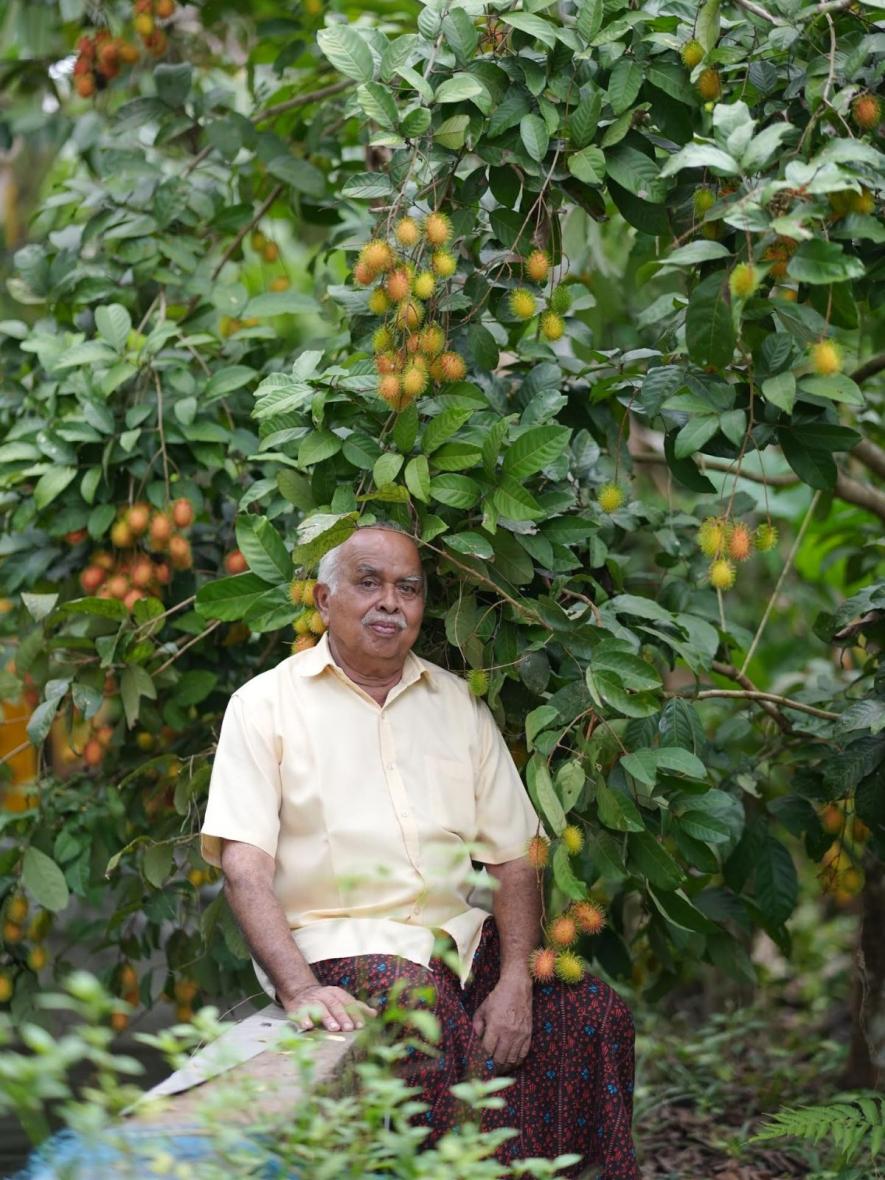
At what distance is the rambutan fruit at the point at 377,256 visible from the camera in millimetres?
2672

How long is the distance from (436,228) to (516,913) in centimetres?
122

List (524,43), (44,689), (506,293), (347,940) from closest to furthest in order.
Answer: (347,940), (524,43), (506,293), (44,689)

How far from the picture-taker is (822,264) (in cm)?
226

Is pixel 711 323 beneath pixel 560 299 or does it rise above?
beneath

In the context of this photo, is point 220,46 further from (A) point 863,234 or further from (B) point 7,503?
(A) point 863,234

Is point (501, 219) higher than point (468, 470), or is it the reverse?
point (501, 219)

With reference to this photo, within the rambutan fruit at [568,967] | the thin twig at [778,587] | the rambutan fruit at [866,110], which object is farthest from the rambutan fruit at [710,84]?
the rambutan fruit at [568,967]

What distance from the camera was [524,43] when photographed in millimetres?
2809

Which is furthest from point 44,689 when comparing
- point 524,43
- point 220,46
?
point 220,46

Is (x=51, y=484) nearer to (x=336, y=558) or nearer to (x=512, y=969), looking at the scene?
(x=336, y=558)

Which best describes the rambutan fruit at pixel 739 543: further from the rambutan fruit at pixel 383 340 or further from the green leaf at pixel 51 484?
the green leaf at pixel 51 484

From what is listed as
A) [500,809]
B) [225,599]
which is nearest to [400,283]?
[225,599]

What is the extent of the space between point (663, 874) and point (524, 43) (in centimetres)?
152

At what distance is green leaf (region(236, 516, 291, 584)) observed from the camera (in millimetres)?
2997
